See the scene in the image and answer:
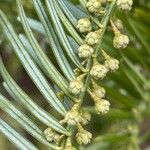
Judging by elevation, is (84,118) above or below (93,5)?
below

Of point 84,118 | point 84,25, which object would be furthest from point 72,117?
point 84,25

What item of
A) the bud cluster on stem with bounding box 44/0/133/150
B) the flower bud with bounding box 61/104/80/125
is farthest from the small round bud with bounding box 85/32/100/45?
the flower bud with bounding box 61/104/80/125

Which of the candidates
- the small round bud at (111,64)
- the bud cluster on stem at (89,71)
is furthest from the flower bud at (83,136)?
the small round bud at (111,64)

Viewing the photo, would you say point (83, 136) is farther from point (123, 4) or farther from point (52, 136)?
point (123, 4)

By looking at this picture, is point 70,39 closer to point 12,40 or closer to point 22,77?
point 12,40

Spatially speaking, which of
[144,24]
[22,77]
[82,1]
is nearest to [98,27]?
[82,1]

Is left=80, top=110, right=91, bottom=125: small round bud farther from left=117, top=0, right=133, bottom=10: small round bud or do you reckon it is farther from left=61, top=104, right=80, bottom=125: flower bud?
left=117, top=0, right=133, bottom=10: small round bud

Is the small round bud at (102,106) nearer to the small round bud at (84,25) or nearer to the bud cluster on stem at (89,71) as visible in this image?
the bud cluster on stem at (89,71)
